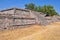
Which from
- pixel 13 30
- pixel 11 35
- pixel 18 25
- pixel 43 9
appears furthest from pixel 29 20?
pixel 43 9

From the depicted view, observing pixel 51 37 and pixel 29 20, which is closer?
pixel 51 37

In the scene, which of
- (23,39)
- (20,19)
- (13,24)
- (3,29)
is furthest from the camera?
(20,19)

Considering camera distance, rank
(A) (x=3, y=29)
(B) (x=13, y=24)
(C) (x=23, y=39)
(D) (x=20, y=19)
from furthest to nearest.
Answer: (D) (x=20, y=19)
(B) (x=13, y=24)
(A) (x=3, y=29)
(C) (x=23, y=39)

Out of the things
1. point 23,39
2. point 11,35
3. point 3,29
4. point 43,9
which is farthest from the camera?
point 43,9

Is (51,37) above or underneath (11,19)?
underneath

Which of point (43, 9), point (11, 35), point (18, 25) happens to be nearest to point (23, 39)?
point (11, 35)

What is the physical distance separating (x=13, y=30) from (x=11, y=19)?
1436 mm

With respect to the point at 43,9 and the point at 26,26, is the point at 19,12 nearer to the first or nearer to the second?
the point at 26,26

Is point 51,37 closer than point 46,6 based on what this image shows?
Yes

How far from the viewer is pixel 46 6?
6144 cm

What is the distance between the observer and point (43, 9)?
58219mm

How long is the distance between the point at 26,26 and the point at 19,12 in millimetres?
7907

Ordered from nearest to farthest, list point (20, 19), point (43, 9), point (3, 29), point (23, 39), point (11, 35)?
1. point (23, 39)
2. point (11, 35)
3. point (3, 29)
4. point (20, 19)
5. point (43, 9)

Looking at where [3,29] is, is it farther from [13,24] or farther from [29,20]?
[29,20]
